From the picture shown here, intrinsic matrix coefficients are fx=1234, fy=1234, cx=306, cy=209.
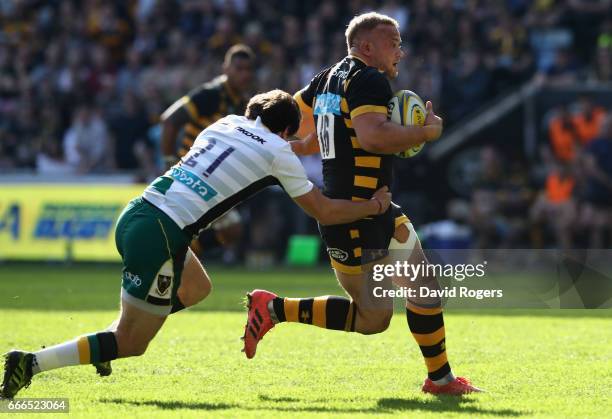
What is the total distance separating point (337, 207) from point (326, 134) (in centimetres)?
58

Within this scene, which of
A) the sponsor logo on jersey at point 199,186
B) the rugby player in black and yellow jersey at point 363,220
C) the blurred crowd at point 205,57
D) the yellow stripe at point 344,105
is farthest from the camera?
the blurred crowd at point 205,57

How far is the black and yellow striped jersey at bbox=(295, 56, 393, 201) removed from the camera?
7.36 meters

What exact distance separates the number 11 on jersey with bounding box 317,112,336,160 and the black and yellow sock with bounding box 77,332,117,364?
173 centimetres

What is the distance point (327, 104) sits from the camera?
7.59 metres

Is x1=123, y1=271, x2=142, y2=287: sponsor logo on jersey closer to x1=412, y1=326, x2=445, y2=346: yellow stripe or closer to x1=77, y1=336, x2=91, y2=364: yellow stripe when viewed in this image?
x1=77, y1=336, x2=91, y2=364: yellow stripe

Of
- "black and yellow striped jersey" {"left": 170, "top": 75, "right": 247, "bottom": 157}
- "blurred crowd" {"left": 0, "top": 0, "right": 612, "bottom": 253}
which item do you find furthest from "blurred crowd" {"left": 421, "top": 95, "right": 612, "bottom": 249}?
"black and yellow striped jersey" {"left": 170, "top": 75, "right": 247, "bottom": 157}

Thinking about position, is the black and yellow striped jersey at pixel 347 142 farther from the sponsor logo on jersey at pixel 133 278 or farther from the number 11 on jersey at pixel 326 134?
the sponsor logo on jersey at pixel 133 278

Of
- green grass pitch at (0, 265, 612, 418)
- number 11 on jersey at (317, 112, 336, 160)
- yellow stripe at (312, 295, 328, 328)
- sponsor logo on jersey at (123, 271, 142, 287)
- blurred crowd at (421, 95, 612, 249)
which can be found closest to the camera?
green grass pitch at (0, 265, 612, 418)

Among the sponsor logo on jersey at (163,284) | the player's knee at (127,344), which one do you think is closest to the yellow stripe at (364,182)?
the sponsor logo on jersey at (163,284)

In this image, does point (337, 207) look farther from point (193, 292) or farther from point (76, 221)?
point (76, 221)

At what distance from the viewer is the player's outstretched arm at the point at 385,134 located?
7.18 meters

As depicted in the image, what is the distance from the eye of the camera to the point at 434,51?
21.5 m

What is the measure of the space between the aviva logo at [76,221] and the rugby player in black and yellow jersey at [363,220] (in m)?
12.1

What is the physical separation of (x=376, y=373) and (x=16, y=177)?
14.0 meters
